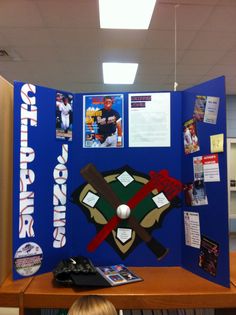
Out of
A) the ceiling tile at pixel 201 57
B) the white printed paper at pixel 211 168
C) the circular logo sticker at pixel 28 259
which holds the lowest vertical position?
the circular logo sticker at pixel 28 259

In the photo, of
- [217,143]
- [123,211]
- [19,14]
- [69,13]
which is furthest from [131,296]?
[19,14]

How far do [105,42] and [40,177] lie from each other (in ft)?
10.7

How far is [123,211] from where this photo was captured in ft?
4.54

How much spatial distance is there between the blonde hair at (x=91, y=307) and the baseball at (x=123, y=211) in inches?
16.5

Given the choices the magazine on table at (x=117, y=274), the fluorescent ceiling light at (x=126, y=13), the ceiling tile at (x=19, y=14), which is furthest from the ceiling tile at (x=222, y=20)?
the magazine on table at (x=117, y=274)

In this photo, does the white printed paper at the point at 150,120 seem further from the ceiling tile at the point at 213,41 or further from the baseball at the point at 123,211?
the ceiling tile at the point at 213,41

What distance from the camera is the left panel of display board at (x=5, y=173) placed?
1.24m

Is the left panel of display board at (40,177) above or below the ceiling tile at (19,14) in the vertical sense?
below


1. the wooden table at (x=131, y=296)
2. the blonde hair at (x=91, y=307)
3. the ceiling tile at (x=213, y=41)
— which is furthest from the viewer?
the ceiling tile at (x=213, y=41)

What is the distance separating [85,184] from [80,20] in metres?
2.69

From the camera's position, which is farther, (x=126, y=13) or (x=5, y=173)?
(x=126, y=13)

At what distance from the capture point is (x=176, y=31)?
3.83 metres

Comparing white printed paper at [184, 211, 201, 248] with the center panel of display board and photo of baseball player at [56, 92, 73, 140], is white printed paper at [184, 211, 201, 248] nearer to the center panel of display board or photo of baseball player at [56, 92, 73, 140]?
the center panel of display board

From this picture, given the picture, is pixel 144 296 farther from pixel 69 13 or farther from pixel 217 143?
pixel 69 13
